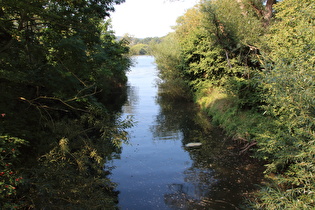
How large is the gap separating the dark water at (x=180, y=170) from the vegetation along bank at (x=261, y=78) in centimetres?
79

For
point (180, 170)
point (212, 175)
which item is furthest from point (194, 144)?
point (212, 175)

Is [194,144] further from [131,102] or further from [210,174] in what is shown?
[131,102]

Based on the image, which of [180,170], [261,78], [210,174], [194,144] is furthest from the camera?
[194,144]

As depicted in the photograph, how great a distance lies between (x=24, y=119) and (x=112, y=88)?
25.9 m

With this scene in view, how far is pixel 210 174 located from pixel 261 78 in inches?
154

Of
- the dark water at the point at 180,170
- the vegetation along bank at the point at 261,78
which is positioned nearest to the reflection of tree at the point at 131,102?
the vegetation along bank at the point at 261,78

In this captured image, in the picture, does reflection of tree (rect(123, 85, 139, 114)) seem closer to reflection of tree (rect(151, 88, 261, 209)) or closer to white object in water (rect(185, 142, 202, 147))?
reflection of tree (rect(151, 88, 261, 209))

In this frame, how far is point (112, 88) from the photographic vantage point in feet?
105

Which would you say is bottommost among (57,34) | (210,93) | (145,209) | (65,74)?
(145,209)

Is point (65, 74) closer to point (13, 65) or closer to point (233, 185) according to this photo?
point (13, 65)

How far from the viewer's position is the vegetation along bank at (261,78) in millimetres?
5609

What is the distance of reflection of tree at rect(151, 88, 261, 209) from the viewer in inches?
313

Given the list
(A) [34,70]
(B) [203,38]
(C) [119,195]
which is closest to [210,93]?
(B) [203,38]

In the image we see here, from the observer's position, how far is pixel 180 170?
33.7 feet
